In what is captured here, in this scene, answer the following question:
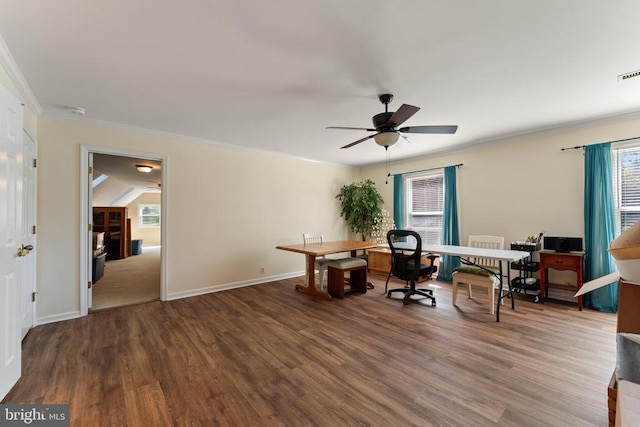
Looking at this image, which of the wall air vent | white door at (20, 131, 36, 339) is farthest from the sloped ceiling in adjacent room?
the wall air vent

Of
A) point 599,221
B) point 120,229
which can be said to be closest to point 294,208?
point 599,221

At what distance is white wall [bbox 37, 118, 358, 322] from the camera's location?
3.17m

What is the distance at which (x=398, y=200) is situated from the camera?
19.1 feet

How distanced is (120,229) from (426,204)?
8.53 m

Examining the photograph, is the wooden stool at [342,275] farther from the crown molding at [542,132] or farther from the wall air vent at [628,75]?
the wall air vent at [628,75]

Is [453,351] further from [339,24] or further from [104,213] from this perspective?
[104,213]

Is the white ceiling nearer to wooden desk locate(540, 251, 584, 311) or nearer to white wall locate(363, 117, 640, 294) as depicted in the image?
white wall locate(363, 117, 640, 294)

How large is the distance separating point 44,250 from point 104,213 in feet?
17.8

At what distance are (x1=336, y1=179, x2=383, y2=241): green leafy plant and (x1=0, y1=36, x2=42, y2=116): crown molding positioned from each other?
493 centimetres

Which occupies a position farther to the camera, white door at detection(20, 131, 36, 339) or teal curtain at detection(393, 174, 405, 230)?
teal curtain at detection(393, 174, 405, 230)

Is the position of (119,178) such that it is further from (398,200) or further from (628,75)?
(628,75)

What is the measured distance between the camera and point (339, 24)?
1.79 metres

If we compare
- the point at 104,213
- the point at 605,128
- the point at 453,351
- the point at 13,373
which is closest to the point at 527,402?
the point at 453,351

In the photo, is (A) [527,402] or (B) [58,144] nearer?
(A) [527,402]
